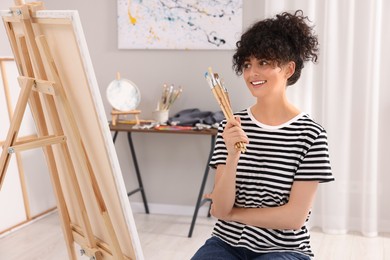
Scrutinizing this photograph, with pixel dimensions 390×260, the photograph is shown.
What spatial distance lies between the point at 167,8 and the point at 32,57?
2.01 m

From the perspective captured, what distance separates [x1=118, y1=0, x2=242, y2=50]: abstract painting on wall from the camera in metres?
3.48

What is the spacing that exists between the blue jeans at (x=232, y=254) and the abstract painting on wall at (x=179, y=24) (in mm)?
2097

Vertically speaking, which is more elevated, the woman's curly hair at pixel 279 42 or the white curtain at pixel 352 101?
the woman's curly hair at pixel 279 42

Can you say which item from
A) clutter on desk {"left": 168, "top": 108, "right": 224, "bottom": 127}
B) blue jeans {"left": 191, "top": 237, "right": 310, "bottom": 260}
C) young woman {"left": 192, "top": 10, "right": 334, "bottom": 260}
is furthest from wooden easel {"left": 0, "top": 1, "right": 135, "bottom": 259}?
clutter on desk {"left": 168, "top": 108, "right": 224, "bottom": 127}

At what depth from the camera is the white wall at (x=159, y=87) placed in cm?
361

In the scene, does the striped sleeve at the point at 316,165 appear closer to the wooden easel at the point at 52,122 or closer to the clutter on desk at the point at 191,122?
the wooden easel at the point at 52,122

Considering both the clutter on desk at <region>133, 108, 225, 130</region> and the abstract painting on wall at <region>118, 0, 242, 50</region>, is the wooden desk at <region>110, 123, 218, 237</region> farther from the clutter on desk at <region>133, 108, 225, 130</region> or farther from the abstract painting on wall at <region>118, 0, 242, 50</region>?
the abstract painting on wall at <region>118, 0, 242, 50</region>

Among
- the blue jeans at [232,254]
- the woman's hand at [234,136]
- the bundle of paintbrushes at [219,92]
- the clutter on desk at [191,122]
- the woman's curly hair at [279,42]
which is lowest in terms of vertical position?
the clutter on desk at [191,122]

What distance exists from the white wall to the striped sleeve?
1954 millimetres

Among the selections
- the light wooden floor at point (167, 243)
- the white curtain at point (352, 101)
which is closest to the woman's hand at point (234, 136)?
the light wooden floor at point (167, 243)

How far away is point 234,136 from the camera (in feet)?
4.95

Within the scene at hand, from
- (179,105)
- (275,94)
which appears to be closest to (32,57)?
(275,94)

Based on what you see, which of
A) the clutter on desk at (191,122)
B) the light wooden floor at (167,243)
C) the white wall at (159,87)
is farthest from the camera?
the white wall at (159,87)

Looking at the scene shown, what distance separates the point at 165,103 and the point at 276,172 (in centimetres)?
200
